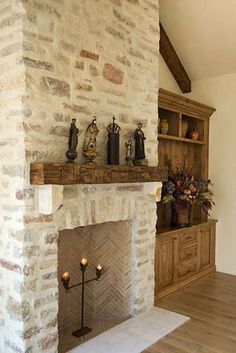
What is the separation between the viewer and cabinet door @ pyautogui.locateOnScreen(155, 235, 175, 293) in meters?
3.69

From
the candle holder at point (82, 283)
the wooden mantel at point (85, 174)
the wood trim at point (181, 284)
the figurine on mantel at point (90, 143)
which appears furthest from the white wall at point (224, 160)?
the figurine on mantel at point (90, 143)

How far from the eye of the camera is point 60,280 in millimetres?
2932

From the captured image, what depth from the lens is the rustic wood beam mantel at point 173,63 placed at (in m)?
4.37

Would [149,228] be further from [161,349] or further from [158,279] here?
[161,349]

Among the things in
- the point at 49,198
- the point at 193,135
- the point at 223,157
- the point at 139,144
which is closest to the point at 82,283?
the point at 49,198

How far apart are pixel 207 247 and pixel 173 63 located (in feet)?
8.58

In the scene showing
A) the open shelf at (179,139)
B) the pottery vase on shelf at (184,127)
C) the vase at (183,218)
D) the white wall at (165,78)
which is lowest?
the vase at (183,218)

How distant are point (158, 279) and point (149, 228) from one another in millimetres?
740

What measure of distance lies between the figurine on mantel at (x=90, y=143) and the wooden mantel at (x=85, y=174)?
13 cm

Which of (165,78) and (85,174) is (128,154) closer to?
(85,174)

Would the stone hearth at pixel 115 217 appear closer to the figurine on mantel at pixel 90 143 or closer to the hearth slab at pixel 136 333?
the hearth slab at pixel 136 333

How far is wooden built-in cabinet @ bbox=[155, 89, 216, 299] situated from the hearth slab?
490mm

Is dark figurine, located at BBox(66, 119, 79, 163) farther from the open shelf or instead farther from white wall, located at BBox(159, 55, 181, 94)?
white wall, located at BBox(159, 55, 181, 94)

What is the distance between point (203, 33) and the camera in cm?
414
